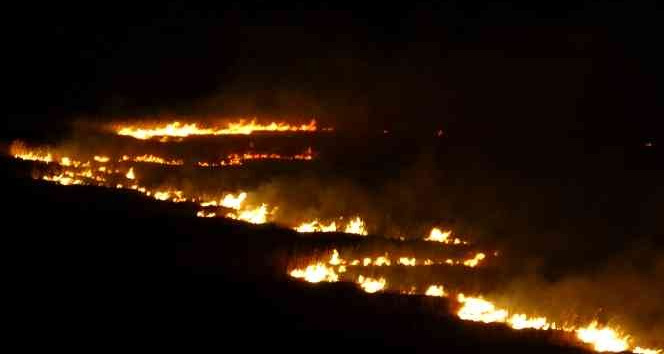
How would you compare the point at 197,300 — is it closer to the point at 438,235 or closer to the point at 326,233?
the point at 326,233

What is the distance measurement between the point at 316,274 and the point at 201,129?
9.65 meters

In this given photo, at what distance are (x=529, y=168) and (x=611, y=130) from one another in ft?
11.5

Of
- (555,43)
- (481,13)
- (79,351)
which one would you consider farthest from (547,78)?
(79,351)

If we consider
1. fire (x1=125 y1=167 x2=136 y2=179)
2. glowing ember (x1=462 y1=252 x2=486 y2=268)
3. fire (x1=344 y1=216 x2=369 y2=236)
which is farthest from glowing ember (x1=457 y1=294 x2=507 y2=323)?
fire (x1=125 y1=167 x2=136 y2=179)

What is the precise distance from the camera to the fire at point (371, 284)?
10.6 m

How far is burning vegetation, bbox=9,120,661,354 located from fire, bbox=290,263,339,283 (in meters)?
0.01

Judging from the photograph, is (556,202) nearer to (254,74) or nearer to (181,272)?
(181,272)

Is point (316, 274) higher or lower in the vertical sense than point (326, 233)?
lower

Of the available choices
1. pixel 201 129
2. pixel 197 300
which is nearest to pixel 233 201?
pixel 197 300

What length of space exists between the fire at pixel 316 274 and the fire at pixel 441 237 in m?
2.18

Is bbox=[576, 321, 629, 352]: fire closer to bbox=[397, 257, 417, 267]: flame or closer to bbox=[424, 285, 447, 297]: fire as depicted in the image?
bbox=[424, 285, 447, 297]: fire

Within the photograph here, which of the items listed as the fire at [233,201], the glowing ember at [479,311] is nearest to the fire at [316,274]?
the glowing ember at [479,311]

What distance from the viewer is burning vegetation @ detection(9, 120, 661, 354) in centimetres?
978

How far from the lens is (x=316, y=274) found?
11141mm
